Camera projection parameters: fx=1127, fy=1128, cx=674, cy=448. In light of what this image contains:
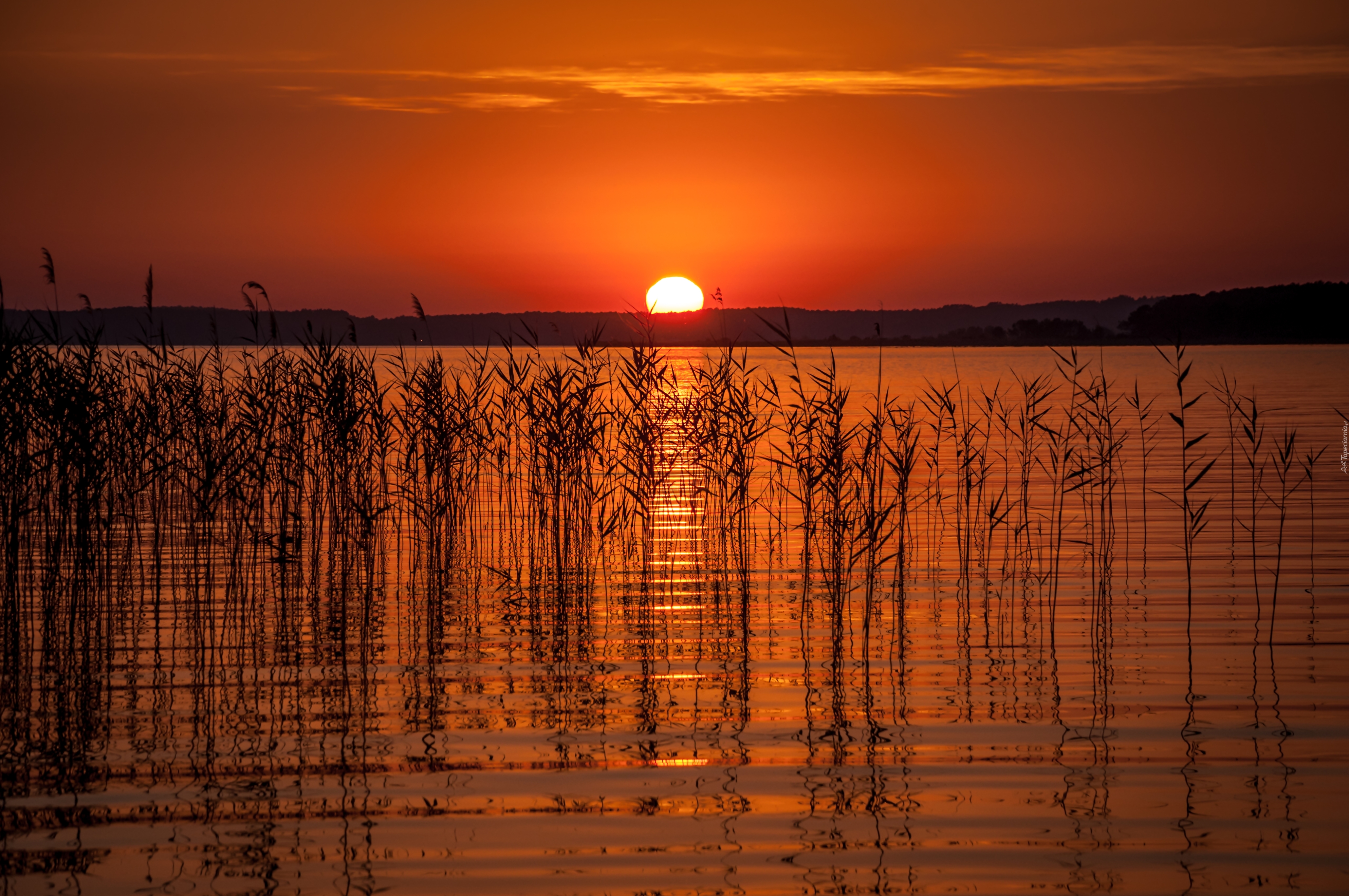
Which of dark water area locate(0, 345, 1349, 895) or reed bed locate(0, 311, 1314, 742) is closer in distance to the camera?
dark water area locate(0, 345, 1349, 895)

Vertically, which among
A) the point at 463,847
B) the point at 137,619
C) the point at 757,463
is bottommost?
the point at 463,847

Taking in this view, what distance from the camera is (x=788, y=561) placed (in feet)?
44.5

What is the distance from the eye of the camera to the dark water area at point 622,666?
5.49 meters

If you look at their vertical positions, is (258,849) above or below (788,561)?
below

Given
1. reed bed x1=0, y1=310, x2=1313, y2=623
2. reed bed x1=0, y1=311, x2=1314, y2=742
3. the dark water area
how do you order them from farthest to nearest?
reed bed x1=0, y1=310, x2=1313, y2=623 < reed bed x1=0, y1=311, x2=1314, y2=742 < the dark water area

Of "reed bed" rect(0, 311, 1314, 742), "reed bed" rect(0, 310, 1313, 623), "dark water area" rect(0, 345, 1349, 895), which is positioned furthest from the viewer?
"reed bed" rect(0, 310, 1313, 623)

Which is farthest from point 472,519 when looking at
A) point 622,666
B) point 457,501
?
point 622,666

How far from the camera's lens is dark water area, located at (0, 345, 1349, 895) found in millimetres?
5488

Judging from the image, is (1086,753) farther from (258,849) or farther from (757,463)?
(757,463)

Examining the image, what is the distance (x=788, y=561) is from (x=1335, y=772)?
7606mm

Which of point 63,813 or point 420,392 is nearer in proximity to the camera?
point 63,813

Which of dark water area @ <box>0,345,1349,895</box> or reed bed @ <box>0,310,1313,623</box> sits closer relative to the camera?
dark water area @ <box>0,345,1349,895</box>

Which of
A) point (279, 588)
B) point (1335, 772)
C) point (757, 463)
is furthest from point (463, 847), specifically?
point (757, 463)

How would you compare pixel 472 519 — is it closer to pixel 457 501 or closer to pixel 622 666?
pixel 457 501
